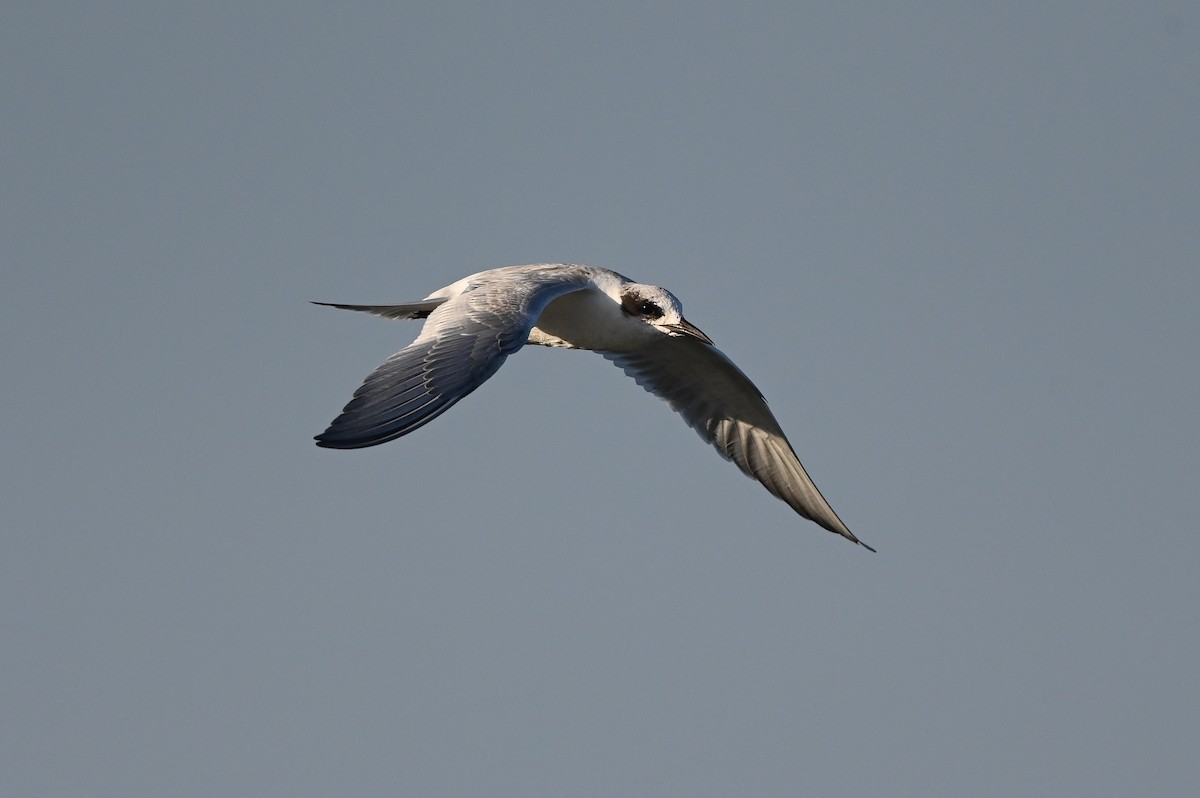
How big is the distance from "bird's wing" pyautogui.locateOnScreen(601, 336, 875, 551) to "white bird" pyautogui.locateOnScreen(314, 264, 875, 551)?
1 cm

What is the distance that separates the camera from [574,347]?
16688 mm

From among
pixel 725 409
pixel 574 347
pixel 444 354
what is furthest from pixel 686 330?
pixel 444 354

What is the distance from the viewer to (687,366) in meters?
17.7

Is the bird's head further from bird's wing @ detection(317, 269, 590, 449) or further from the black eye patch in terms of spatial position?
bird's wing @ detection(317, 269, 590, 449)

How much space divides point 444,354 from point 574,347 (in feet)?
14.4

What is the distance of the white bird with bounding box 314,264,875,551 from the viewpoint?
1154 centimetres

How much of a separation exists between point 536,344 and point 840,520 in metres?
4.08

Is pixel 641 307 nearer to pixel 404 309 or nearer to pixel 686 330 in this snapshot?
pixel 686 330

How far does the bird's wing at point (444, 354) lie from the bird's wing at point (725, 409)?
285 cm

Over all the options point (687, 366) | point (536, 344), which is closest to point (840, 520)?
point (687, 366)

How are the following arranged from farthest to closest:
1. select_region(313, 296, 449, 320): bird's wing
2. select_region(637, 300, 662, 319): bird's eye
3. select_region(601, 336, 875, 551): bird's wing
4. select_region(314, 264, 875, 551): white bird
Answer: select_region(601, 336, 875, 551): bird's wing
select_region(637, 300, 662, 319): bird's eye
select_region(313, 296, 449, 320): bird's wing
select_region(314, 264, 875, 551): white bird

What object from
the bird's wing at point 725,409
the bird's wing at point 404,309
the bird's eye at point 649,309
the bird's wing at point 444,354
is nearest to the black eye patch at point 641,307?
the bird's eye at point 649,309

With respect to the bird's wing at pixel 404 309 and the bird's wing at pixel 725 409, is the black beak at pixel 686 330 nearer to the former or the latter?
the bird's wing at pixel 725 409

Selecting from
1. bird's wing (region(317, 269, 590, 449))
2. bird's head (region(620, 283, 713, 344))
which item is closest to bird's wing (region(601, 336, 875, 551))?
bird's head (region(620, 283, 713, 344))
